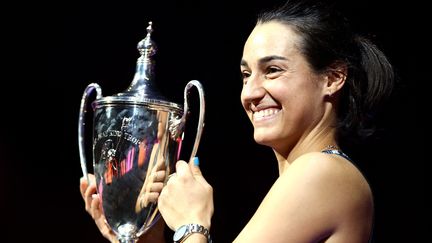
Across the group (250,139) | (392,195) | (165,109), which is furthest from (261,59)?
(250,139)

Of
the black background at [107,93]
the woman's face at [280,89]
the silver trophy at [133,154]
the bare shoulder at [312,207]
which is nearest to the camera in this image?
the bare shoulder at [312,207]

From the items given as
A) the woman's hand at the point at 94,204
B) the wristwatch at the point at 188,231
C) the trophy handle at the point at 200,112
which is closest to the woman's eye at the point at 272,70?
the trophy handle at the point at 200,112

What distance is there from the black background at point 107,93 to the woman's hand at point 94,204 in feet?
2.64

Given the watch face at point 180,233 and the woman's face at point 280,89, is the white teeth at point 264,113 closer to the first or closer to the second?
the woman's face at point 280,89

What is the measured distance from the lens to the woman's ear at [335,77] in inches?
52.9

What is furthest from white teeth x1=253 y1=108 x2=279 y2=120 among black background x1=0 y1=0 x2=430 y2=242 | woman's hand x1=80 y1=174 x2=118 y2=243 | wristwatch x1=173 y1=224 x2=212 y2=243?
black background x1=0 y1=0 x2=430 y2=242

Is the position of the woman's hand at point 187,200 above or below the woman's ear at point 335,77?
below

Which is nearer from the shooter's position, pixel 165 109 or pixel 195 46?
pixel 165 109

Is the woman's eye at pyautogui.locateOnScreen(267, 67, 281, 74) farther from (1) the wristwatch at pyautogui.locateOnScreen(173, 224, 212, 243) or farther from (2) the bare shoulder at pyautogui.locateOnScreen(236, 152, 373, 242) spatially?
(1) the wristwatch at pyautogui.locateOnScreen(173, 224, 212, 243)

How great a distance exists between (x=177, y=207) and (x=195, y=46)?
1.10m

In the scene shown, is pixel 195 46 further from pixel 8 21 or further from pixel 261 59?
pixel 261 59

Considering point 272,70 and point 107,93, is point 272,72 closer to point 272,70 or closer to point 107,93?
point 272,70

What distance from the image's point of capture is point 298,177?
3.86 ft

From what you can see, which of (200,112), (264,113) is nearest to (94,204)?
(200,112)
